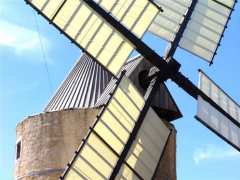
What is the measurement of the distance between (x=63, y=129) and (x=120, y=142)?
12.5 ft

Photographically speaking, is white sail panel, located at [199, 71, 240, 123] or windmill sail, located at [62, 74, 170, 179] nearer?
windmill sail, located at [62, 74, 170, 179]

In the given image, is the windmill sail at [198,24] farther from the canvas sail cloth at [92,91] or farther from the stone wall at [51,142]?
the stone wall at [51,142]

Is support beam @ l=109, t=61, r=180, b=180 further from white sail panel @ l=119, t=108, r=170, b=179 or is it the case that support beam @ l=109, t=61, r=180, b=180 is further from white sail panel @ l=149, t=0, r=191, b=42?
white sail panel @ l=149, t=0, r=191, b=42

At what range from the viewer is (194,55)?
16.4 metres

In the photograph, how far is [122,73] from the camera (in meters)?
14.2

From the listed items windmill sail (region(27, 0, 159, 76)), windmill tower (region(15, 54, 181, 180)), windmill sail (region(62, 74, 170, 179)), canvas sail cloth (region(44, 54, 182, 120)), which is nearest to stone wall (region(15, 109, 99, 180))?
windmill tower (region(15, 54, 181, 180))

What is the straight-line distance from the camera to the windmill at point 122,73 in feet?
44.4

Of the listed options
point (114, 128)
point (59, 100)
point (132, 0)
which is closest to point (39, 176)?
point (59, 100)

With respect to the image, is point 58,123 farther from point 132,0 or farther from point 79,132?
point 132,0

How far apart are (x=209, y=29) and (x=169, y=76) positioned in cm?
247

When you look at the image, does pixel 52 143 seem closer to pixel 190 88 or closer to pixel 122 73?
pixel 190 88

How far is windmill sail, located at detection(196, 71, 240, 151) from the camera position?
608 inches

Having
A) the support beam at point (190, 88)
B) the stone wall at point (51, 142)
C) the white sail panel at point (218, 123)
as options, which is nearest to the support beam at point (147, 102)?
the support beam at point (190, 88)

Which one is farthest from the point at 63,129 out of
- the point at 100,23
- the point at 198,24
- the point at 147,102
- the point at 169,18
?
the point at 100,23
